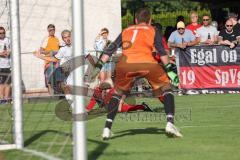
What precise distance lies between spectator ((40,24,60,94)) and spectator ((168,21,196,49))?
3621 mm

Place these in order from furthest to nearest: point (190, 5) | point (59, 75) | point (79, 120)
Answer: point (190, 5), point (59, 75), point (79, 120)

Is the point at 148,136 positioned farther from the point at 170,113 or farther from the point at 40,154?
the point at 40,154

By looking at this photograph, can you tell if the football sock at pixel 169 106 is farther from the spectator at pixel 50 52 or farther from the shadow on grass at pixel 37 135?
the spectator at pixel 50 52

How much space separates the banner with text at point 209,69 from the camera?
20953mm

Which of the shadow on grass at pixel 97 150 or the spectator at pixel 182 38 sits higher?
the spectator at pixel 182 38

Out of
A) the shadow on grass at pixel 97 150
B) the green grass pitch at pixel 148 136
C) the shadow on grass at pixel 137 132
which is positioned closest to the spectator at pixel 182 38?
the green grass pitch at pixel 148 136

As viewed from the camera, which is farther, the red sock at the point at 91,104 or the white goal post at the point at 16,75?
the red sock at the point at 91,104

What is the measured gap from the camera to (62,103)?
17688mm

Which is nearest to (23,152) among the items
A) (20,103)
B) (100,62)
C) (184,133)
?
(20,103)

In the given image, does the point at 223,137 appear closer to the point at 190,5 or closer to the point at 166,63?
the point at 166,63

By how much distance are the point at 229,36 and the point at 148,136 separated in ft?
34.3

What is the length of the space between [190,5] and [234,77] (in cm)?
5304

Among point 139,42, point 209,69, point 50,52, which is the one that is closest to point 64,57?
→ point 50,52

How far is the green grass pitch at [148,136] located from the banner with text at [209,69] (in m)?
3.58
